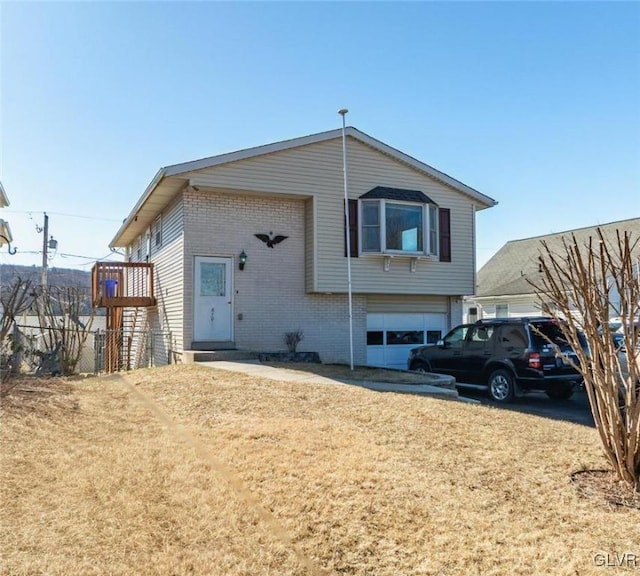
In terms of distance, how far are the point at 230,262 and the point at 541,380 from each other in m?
8.01

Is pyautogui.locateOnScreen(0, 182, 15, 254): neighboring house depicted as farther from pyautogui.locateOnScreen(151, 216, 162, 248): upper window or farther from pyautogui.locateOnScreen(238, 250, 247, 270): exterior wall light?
pyautogui.locateOnScreen(238, 250, 247, 270): exterior wall light

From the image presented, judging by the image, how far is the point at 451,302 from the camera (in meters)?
17.0

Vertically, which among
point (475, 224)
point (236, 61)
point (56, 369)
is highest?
point (236, 61)

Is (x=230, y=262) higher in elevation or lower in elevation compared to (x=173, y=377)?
higher

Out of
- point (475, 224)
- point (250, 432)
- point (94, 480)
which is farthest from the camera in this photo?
point (475, 224)

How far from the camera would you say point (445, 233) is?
635 inches

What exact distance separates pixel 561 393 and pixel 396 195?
7.04 metres

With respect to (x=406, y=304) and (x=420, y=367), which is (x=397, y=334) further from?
(x=420, y=367)

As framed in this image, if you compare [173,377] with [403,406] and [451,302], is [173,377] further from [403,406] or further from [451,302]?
[451,302]

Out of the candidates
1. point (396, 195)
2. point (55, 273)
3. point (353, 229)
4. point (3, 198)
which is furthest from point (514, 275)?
point (55, 273)

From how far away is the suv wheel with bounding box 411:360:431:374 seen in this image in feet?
41.3

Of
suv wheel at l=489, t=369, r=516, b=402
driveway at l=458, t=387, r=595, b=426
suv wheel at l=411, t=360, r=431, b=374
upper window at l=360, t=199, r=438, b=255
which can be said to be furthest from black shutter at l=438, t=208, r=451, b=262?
suv wheel at l=489, t=369, r=516, b=402

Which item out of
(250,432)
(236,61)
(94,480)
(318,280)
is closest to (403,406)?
(250,432)

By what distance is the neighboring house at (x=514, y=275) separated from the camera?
80.6ft
